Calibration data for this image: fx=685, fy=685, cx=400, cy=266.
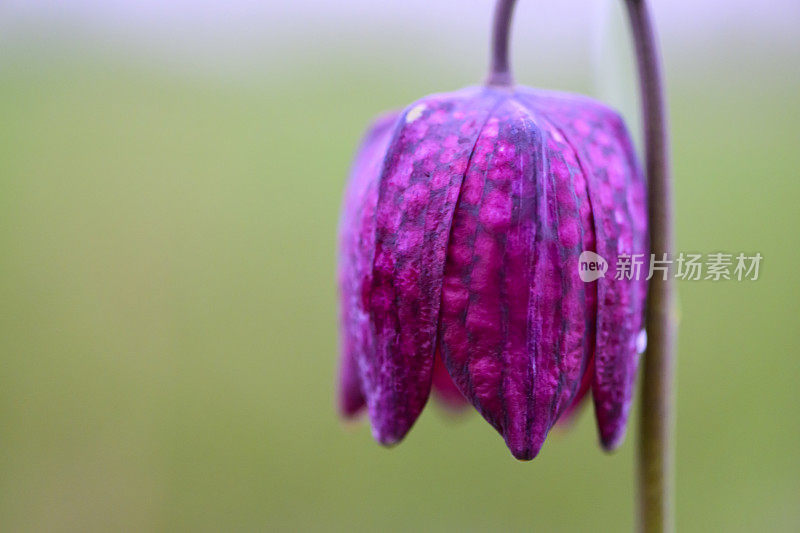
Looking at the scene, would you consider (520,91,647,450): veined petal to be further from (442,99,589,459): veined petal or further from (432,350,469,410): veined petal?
(432,350,469,410): veined petal

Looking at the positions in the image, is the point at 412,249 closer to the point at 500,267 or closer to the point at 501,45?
the point at 500,267

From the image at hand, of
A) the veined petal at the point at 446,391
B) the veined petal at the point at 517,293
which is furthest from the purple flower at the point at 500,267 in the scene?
the veined petal at the point at 446,391

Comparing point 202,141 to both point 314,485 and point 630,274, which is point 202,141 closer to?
point 314,485

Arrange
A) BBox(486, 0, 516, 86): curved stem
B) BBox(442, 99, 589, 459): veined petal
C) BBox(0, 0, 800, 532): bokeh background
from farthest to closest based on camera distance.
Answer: BBox(0, 0, 800, 532): bokeh background < BBox(486, 0, 516, 86): curved stem < BBox(442, 99, 589, 459): veined petal

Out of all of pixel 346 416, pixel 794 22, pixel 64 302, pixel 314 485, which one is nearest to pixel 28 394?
pixel 64 302

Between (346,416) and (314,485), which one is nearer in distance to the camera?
(346,416)

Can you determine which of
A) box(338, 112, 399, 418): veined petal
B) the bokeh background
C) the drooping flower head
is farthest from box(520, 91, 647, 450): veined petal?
the bokeh background

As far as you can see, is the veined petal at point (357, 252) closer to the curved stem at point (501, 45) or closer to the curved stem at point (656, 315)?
the curved stem at point (501, 45)
